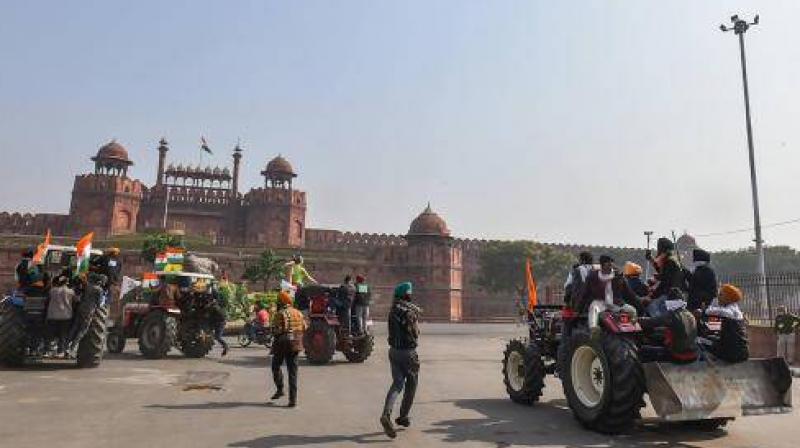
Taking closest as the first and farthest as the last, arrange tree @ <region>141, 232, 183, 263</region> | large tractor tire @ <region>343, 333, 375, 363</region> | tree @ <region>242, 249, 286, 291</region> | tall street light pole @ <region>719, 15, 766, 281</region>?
large tractor tire @ <region>343, 333, 375, 363</region> → tall street light pole @ <region>719, 15, 766, 281</region> → tree @ <region>141, 232, 183, 263</region> → tree @ <region>242, 249, 286, 291</region>

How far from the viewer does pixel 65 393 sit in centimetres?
786

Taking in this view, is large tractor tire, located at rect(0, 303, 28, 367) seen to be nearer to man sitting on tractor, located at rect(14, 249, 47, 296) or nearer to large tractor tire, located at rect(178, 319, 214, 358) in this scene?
man sitting on tractor, located at rect(14, 249, 47, 296)

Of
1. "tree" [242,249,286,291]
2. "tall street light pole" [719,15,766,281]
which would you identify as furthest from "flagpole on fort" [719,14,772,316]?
"tree" [242,249,286,291]

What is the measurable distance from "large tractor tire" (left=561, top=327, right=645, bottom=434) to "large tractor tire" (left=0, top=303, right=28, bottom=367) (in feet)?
29.6

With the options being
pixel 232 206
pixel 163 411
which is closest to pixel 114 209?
pixel 232 206

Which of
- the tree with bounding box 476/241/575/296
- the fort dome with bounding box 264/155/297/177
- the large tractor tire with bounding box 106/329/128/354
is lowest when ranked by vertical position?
the large tractor tire with bounding box 106/329/128/354

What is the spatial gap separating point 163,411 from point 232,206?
6338 cm

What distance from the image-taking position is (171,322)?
12.8 metres

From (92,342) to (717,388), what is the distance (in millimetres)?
9930

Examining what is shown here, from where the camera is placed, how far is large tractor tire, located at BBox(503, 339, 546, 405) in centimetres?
754

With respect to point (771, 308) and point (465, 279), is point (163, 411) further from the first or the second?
point (465, 279)

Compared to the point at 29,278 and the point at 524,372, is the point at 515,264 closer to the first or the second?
the point at 29,278

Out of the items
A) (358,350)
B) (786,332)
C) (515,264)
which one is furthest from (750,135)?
(515,264)

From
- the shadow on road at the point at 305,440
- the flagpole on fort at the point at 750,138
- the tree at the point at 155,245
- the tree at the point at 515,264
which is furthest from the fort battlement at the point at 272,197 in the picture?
the shadow on road at the point at 305,440
